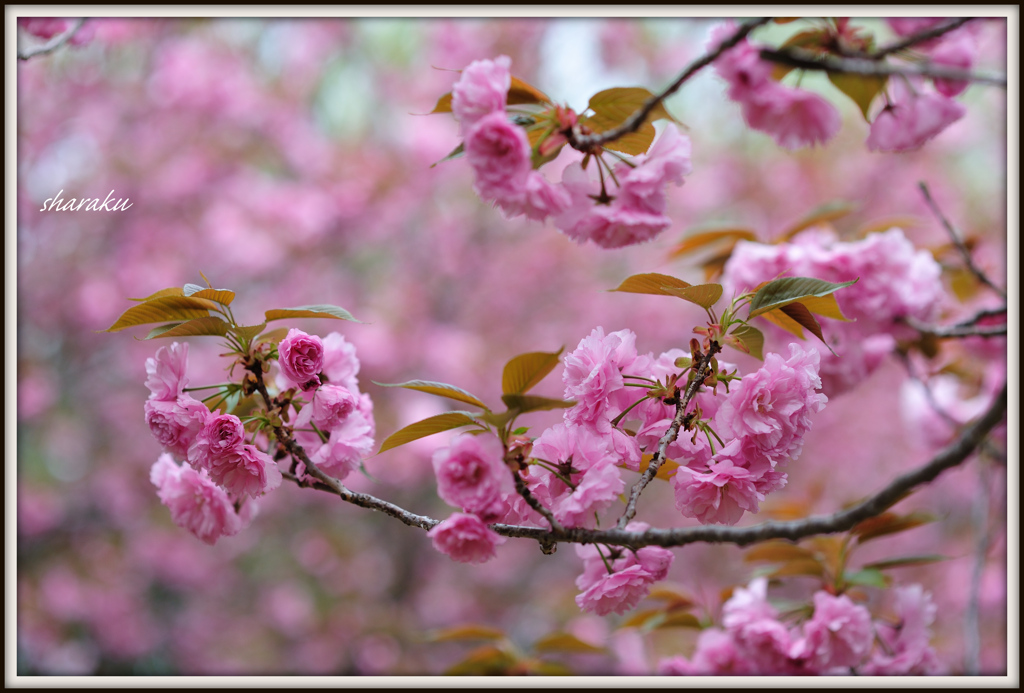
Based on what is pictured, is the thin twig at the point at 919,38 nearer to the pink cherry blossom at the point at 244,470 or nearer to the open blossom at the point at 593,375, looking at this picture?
the open blossom at the point at 593,375

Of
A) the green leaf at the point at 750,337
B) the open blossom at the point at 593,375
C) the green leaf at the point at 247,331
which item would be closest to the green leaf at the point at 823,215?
→ the green leaf at the point at 750,337

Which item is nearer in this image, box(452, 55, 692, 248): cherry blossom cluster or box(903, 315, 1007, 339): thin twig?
box(452, 55, 692, 248): cherry blossom cluster

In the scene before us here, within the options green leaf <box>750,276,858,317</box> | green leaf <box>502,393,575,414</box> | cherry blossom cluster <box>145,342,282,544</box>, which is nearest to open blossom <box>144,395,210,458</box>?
cherry blossom cluster <box>145,342,282,544</box>

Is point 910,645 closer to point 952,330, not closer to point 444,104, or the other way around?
point 952,330

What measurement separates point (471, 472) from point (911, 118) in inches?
33.0

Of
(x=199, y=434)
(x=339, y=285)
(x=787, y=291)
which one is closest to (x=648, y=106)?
(x=787, y=291)

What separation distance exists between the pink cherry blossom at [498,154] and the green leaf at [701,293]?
18 centimetres

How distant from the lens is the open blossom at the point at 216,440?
2.01 feet

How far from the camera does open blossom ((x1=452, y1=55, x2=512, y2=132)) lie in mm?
644

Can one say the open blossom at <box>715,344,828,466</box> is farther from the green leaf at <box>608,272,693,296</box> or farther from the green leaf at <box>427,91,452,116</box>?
the green leaf at <box>427,91,452,116</box>

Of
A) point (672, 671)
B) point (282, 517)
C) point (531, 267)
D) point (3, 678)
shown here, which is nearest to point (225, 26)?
point (531, 267)

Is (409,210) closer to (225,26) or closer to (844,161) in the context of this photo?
(225,26)

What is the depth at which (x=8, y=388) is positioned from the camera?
0.99 meters

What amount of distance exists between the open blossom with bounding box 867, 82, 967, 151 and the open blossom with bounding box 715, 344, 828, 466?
1.78 feet
